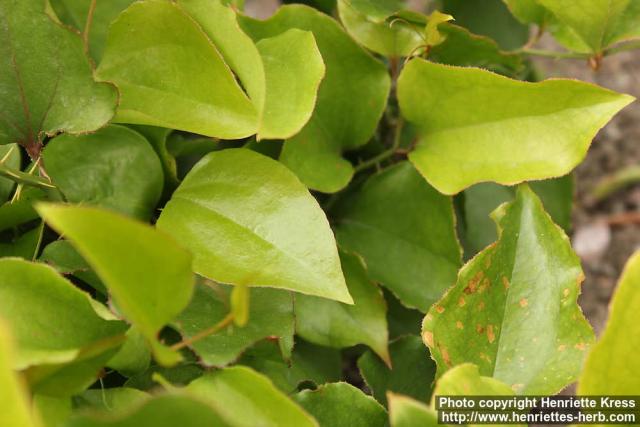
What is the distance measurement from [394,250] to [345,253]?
61 millimetres

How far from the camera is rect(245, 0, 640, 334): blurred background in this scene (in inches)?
42.2

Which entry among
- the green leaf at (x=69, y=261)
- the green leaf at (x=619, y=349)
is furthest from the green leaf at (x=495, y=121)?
the green leaf at (x=69, y=261)

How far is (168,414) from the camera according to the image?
31 centimetres

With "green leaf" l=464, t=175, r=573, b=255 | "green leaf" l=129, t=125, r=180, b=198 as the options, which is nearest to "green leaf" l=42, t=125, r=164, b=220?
"green leaf" l=129, t=125, r=180, b=198

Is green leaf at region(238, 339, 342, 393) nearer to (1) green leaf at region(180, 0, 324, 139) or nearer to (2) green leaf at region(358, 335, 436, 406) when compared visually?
(2) green leaf at region(358, 335, 436, 406)

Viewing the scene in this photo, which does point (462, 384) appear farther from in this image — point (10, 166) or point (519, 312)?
point (10, 166)

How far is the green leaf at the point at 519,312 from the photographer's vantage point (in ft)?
1.62

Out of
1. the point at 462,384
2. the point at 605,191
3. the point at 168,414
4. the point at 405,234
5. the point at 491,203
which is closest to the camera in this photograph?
the point at 168,414

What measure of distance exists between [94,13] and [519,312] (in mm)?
367

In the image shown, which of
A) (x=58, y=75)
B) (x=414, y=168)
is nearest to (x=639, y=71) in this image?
(x=414, y=168)

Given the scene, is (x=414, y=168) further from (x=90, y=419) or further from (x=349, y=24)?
(x=90, y=419)

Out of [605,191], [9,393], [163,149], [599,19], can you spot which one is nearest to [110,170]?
[163,149]

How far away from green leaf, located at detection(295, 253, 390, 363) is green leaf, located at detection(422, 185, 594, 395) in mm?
87

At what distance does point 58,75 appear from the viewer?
1.59ft
